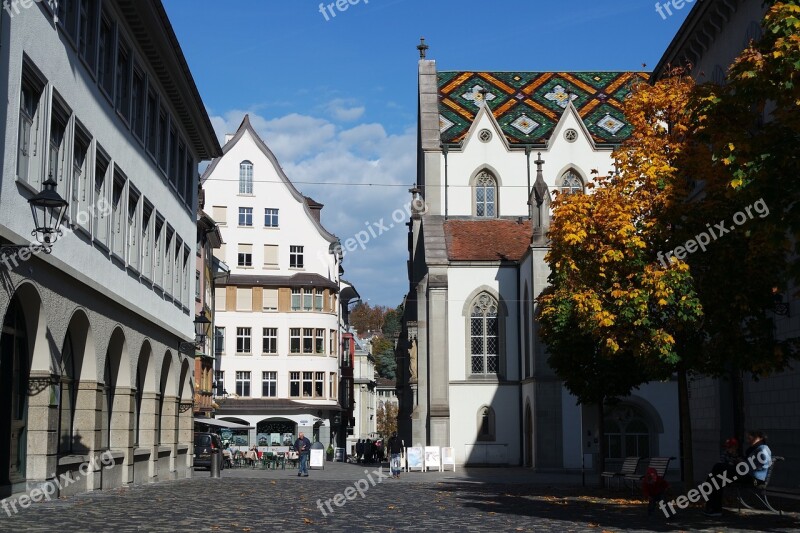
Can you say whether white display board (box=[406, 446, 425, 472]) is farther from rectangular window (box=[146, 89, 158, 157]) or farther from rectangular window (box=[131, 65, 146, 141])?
rectangular window (box=[131, 65, 146, 141])

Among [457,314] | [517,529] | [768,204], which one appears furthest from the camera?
[457,314]

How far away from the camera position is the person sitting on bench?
617 inches

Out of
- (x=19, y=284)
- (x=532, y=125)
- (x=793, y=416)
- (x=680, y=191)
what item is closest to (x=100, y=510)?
(x=19, y=284)

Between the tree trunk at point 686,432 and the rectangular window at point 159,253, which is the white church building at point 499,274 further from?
the tree trunk at point 686,432

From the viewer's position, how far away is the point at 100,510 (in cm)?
1644

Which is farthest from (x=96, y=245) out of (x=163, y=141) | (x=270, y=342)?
(x=270, y=342)

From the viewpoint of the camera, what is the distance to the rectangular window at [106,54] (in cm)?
2111

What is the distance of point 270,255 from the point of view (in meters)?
66.9

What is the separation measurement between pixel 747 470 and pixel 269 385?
171ft

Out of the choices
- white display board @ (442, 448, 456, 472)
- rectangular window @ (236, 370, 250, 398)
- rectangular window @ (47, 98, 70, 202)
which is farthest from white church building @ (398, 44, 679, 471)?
rectangular window @ (47, 98, 70, 202)

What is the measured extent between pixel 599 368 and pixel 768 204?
14.7 m

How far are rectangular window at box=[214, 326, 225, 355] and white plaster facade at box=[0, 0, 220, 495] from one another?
3036 centimetres

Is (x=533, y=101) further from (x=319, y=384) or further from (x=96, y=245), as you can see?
(x=96, y=245)

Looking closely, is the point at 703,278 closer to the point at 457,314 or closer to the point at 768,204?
the point at 768,204
